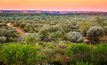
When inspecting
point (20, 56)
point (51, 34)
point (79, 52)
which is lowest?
point (51, 34)

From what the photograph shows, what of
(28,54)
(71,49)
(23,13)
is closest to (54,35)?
(71,49)

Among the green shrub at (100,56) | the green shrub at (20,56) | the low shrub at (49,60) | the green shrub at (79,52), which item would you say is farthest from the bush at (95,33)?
the green shrub at (20,56)

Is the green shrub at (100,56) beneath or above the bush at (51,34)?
above

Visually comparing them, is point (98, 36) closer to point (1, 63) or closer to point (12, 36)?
point (12, 36)

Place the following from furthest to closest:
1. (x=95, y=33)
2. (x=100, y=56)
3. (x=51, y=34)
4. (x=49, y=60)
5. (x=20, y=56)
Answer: (x=95, y=33) < (x=51, y=34) < (x=49, y=60) < (x=100, y=56) < (x=20, y=56)

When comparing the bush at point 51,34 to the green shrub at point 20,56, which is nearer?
the green shrub at point 20,56

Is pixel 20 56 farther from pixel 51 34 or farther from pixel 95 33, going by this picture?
pixel 95 33

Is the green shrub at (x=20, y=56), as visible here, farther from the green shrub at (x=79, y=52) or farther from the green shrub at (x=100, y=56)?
the green shrub at (x=100, y=56)

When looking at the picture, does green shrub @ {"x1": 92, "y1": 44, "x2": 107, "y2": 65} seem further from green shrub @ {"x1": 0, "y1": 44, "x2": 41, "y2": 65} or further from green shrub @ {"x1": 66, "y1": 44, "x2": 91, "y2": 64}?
green shrub @ {"x1": 0, "y1": 44, "x2": 41, "y2": 65}

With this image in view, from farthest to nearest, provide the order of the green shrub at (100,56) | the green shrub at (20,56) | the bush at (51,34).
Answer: the bush at (51,34)
the green shrub at (100,56)
the green shrub at (20,56)

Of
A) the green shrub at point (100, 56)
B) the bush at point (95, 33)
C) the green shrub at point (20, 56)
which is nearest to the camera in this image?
the green shrub at point (20, 56)

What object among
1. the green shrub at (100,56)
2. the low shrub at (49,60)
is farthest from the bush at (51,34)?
the green shrub at (100,56)

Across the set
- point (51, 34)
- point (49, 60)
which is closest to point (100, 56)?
point (49, 60)

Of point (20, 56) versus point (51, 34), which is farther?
point (51, 34)
